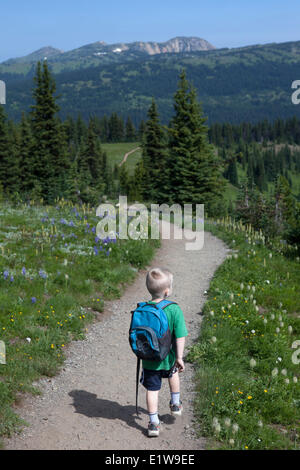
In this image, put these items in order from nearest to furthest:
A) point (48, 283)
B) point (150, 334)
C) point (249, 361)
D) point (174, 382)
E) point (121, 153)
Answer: point (150, 334) → point (174, 382) → point (249, 361) → point (48, 283) → point (121, 153)

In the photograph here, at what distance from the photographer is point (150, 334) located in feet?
17.0

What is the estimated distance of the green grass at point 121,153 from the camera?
138m

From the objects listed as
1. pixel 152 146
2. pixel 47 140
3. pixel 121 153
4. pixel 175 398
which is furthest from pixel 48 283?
pixel 121 153

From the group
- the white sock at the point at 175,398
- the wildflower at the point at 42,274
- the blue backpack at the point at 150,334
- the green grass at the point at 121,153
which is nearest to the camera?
the blue backpack at the point at 150,334

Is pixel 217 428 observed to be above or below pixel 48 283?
below

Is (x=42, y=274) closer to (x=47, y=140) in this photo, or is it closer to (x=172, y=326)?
(x=172, y=326)

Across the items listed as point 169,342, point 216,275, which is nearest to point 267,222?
point 216,275

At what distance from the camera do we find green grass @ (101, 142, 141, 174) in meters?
138

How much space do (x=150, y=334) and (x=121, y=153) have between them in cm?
14843

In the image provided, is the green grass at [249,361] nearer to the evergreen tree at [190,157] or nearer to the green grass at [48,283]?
the green grass at [48,283]

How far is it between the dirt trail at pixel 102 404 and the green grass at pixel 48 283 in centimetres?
26

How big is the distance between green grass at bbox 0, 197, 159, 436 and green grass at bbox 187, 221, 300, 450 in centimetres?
254

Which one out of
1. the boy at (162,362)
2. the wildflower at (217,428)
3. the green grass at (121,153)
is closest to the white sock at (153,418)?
the boy at (162,362)
